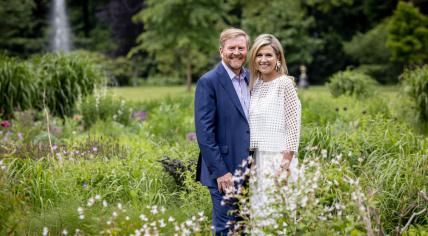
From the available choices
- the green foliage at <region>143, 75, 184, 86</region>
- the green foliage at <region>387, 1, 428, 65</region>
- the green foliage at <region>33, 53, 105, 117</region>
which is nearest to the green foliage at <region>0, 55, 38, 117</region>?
the green foliage at <region>33, 53, 105, 117</region>

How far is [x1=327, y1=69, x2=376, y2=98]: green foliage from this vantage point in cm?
1280

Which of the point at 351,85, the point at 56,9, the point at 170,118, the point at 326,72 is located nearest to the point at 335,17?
the point at 326,72

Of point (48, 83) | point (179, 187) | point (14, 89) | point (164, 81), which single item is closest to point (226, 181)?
point (179, 187)

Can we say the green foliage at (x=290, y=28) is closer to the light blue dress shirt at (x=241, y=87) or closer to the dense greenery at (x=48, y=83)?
the dense greenery at (x=48, y=83)

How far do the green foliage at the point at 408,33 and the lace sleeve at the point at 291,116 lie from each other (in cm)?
2193

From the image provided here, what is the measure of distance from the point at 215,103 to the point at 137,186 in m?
1.72

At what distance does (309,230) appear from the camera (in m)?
3.70

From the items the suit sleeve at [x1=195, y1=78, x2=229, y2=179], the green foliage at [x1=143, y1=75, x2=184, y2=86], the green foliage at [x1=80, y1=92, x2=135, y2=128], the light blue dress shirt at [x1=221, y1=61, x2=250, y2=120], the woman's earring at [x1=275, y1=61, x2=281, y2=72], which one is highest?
the woman's earring at [x1=275, y1=61, x2=281, y2=72]

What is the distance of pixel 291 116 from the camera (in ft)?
12.4

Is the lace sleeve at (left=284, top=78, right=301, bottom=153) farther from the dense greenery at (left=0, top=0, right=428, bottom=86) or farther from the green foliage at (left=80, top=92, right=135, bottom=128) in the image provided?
the dense greenery at (left=0, top=0, right=428, bottom=86)

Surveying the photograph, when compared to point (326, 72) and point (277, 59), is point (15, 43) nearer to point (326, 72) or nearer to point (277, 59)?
point (326, 72)

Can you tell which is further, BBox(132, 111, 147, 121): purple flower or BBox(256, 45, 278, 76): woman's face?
BBox(132, 111, 147, 121): purple flower

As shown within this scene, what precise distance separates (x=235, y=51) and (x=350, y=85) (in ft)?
32.0

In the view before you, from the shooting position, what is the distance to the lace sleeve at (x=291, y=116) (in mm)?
3756
